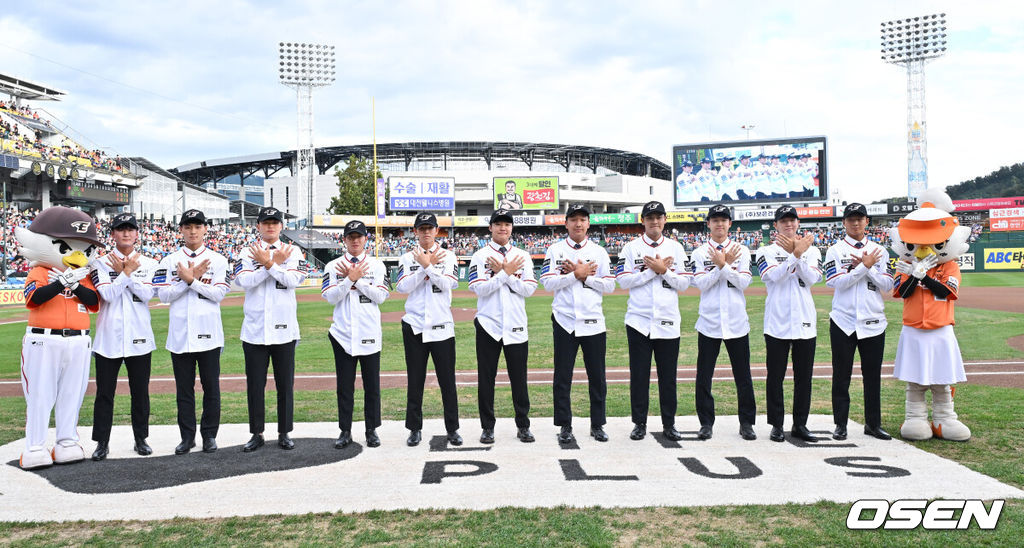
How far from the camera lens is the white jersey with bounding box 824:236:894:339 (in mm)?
6500

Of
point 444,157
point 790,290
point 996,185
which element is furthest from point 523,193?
point 996,185

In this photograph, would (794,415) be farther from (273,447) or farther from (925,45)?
(925,45)

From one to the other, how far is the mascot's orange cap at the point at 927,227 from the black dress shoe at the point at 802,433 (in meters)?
2.18

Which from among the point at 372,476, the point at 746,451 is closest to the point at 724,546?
the point at 746,451

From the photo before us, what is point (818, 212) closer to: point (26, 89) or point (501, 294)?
point (501, 294)

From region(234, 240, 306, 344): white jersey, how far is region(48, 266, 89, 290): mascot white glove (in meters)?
1.34

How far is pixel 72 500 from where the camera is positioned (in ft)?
16.1

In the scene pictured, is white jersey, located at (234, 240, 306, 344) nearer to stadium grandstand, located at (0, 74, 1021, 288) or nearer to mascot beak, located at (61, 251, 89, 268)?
mascot beak, located at (61, 251, 89, 268)

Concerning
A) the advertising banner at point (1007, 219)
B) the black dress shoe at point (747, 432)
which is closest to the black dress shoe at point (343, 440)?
the black dress shoe at point (747, 432)

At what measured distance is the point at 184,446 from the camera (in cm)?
628

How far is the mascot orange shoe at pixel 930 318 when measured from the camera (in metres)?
6.36

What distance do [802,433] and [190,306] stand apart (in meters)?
6.18

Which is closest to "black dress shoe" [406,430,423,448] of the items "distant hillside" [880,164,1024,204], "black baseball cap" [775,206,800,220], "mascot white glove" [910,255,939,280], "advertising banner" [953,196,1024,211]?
"black baseball cap" [775,206,800,220]

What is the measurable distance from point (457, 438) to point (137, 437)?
3101 millimetres
